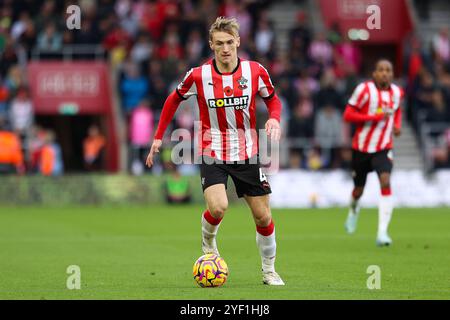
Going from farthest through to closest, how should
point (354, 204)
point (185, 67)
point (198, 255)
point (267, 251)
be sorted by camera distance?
point (185, 67) → point (354, 204) → point (198, 255) → point (267, 251)

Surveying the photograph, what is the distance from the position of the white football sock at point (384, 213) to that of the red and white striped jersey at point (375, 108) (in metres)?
0.77

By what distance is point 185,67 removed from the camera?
27.7m

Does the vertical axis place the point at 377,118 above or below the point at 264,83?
below

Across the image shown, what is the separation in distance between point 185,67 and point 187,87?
16990 mm

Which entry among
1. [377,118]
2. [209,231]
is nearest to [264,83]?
[209,231]

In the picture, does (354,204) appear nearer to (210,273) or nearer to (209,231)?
(209,231)

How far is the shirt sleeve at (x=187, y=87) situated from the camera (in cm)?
1077

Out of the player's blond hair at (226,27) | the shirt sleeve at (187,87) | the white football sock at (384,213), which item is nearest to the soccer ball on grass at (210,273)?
the shirt sleeve at (187,87)

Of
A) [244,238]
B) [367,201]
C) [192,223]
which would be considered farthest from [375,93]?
[367,201]

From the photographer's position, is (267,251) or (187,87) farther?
(187,87)

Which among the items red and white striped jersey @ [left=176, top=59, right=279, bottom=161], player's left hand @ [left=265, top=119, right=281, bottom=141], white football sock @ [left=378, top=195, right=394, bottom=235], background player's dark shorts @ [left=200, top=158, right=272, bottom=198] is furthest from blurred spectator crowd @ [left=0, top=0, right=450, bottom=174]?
player's left hand @ [left=265, top=119, right=281, bottom=141]

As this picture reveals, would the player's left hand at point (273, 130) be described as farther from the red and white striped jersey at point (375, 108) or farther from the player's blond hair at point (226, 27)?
the red and white striped jersey at point (375, 108)

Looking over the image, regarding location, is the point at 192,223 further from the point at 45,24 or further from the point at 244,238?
the point at 45,24
